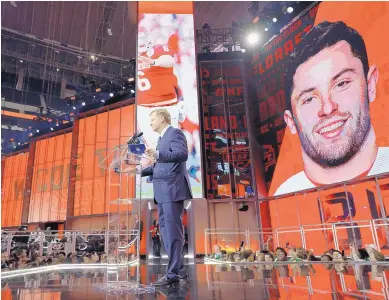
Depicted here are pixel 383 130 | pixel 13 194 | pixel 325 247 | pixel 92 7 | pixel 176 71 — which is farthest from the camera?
pixel 13 194

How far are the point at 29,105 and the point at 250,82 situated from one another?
1296 centimetres

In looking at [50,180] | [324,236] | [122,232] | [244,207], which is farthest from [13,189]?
[122,232]

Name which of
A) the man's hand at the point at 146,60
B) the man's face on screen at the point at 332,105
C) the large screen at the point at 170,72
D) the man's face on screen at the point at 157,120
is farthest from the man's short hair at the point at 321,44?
the man's face on screen at the point at 157,120

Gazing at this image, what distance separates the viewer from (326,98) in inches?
339

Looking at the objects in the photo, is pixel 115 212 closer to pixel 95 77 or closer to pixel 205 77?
pixel 205 77

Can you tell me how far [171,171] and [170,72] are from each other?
8267mm

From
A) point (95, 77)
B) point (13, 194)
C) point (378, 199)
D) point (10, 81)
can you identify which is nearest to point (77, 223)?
point (13, 194)

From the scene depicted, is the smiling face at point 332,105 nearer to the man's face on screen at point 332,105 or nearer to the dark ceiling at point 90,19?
the man's face on screen at point 332,105

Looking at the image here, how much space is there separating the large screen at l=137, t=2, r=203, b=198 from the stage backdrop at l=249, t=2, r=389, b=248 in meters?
3.09

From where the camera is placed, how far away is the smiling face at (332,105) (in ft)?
25.5

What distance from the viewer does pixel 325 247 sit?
8.53 meters

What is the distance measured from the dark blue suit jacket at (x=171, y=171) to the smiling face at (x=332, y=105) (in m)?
6.91

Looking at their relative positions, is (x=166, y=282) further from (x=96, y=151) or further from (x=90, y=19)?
(x=90, y=19)

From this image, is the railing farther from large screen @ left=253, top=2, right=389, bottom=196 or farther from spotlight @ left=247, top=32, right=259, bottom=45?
spotlight @ left=247, top=32, right=259, bottom=45
